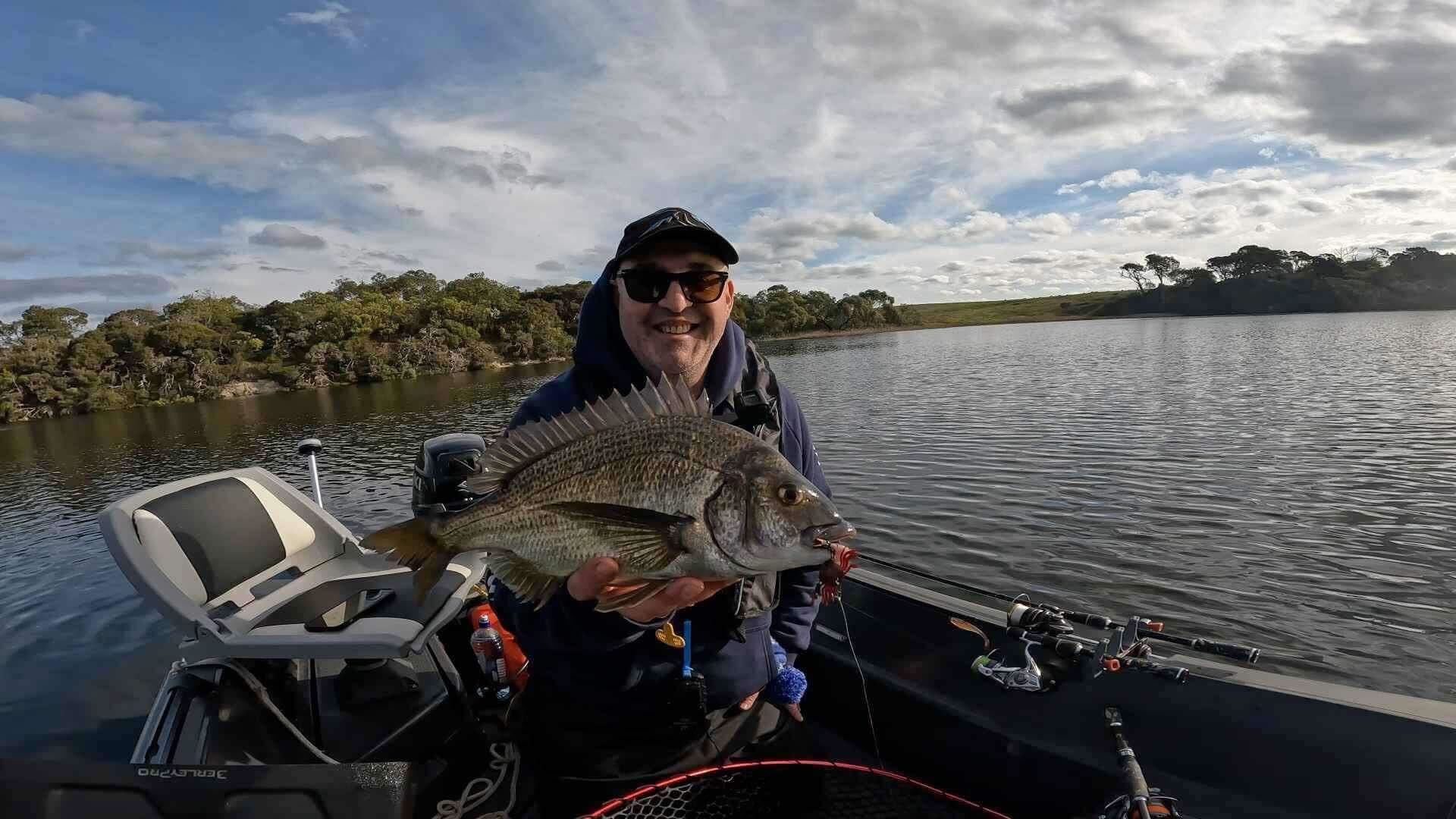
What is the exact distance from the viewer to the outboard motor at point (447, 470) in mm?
5480

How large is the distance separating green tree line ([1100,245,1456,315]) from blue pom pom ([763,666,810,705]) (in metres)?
152

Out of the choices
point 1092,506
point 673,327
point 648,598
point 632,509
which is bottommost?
point 1092,506

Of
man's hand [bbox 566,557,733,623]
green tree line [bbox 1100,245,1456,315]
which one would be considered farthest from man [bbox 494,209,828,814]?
green tree line [bbox 1100,245,1456,315]

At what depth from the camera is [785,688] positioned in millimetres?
3275

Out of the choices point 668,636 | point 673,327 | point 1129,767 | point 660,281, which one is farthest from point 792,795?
point 660,281

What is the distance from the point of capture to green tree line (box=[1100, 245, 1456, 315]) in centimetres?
11088

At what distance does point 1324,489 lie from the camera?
1296cm

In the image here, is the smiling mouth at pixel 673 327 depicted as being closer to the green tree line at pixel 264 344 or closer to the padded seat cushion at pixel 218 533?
the padded seat cushion at pixel 218 533

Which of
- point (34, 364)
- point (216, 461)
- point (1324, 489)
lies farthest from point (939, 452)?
point (34, 364)

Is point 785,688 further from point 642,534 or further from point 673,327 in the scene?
point 673,327

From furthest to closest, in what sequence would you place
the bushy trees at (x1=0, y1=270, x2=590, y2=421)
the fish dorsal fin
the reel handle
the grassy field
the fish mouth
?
the grassy field, the bushy trees at (x1=0, y1=270, x2=590, y2=421), the reel handle, the fish dorsal fin, the fish mouth

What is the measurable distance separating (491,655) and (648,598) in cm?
288

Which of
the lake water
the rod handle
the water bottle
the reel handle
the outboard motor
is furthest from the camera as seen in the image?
the lake water

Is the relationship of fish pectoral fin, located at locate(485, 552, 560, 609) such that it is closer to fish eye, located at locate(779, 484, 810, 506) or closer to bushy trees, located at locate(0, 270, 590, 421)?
fish eye, located at locate(779, 484, 810, 506)
